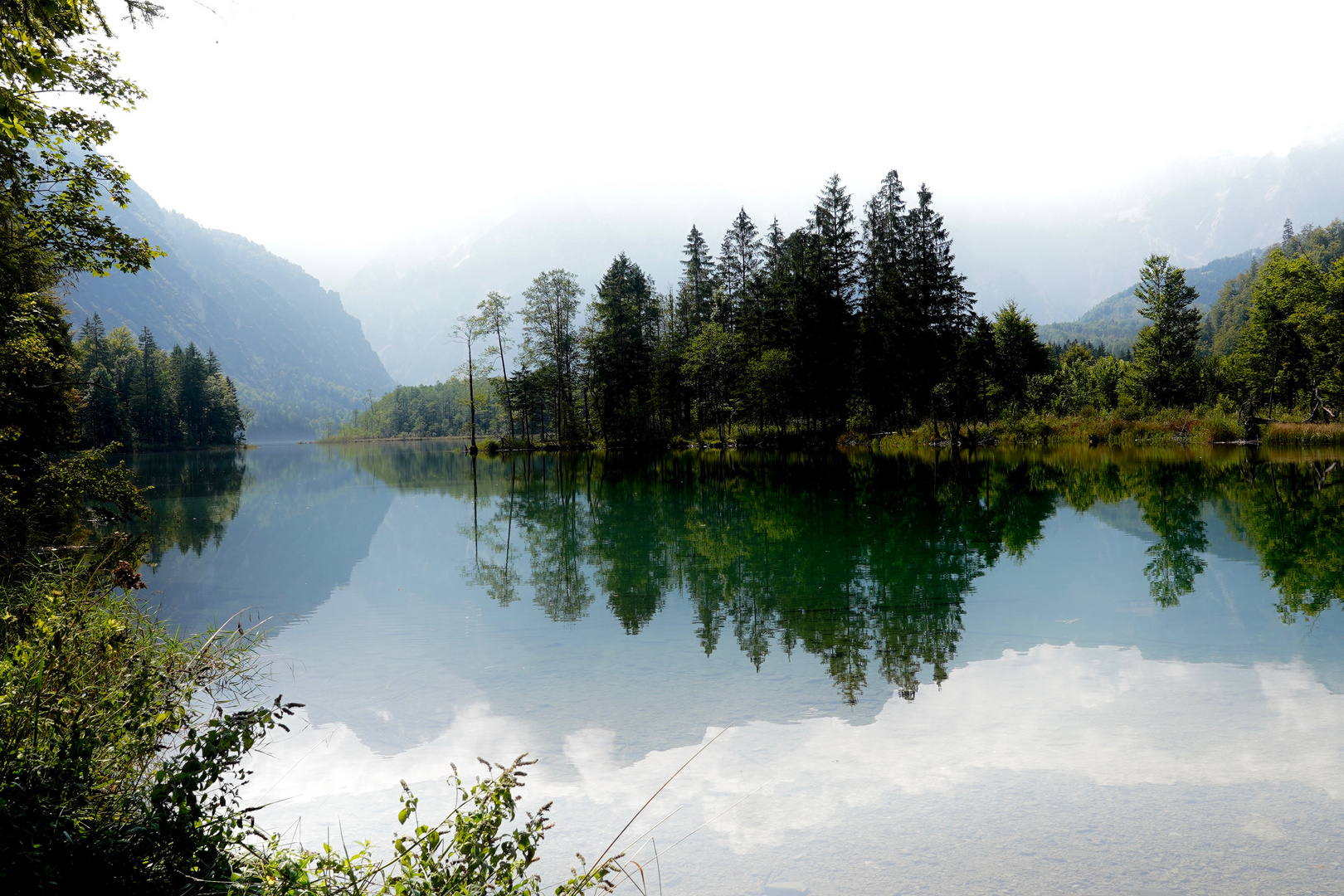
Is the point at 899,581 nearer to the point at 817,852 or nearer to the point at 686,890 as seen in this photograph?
the point at 817,852

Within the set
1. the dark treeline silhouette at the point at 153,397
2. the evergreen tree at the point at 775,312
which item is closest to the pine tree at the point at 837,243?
the evergreen tree at the point at 775,312

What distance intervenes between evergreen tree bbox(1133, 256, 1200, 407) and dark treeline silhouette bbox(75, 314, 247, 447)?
101646 mm

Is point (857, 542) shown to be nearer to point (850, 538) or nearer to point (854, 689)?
point (850, 538)

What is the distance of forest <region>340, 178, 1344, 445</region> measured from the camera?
4503 cm

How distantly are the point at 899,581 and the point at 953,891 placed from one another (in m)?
7.60

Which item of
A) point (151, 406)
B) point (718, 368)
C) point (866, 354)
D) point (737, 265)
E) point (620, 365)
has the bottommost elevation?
point (151, 406)

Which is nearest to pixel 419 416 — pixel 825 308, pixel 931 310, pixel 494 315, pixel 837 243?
pixel 494 315

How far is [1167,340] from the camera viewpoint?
47.9 meters

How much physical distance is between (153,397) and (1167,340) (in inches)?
4646

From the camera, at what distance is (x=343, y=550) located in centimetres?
1697

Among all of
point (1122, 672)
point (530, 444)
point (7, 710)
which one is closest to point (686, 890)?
point (7, 710)

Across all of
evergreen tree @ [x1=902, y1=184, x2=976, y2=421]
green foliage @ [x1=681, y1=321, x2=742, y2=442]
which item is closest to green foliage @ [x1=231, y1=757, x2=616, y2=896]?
evergreen tree @ [x1=902, y1=184, x2=976, y2=421]

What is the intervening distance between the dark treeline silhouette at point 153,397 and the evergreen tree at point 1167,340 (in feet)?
333

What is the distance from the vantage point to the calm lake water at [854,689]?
431 cm
